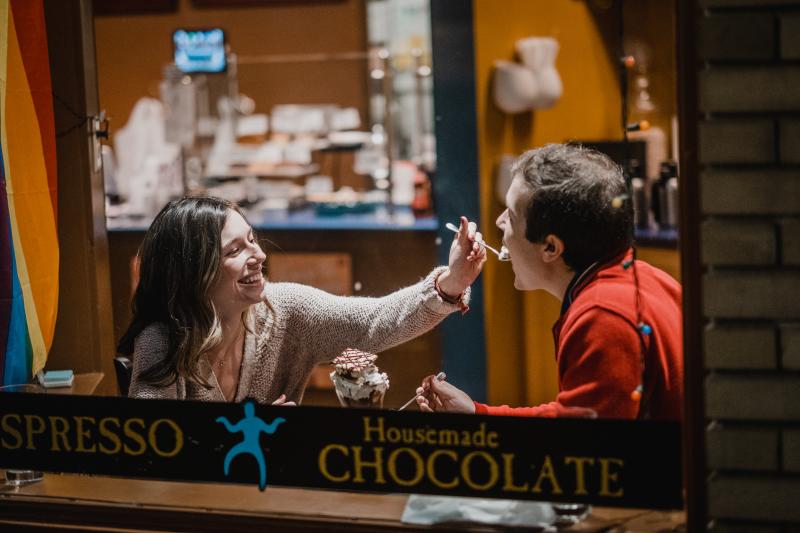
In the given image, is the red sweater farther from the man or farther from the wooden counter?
the wooden counter

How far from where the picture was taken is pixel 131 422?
2129mm

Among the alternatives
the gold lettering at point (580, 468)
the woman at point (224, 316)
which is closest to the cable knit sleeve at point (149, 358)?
the woman at point (224, 316)

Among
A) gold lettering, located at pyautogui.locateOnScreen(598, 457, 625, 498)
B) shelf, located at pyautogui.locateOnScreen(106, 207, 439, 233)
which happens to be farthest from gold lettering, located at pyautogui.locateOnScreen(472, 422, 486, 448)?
shelf, located at pyautogui.locateOnScreen(106, 207, 439, 233)

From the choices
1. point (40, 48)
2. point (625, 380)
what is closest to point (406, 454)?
point (625, 380)

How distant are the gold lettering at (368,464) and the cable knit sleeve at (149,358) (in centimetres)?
48

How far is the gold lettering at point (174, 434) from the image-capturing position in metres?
2.10

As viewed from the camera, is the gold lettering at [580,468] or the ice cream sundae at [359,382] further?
the ice cream sundae at [359,382]

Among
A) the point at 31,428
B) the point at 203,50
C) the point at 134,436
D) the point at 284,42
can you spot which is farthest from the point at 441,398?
the point at 284,42

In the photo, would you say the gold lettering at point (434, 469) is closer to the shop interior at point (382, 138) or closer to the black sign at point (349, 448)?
the black sign at point (349, 448)

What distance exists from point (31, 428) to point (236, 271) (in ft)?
1.81

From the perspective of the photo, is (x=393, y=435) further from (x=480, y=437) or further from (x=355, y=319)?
(x=355, y=319)

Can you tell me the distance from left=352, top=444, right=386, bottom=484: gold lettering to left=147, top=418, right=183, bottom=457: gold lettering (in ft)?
1.21

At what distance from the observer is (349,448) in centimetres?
200

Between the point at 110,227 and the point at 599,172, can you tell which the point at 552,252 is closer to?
the point at 599,172
